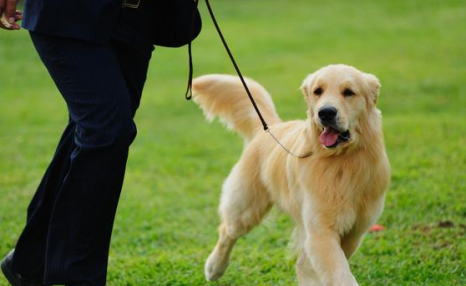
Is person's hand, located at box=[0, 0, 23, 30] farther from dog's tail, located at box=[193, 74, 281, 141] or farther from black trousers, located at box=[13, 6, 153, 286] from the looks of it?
dog's tail, located at box=[193, 74, 281, 141]

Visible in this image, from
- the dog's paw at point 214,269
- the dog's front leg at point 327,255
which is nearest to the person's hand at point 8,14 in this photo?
the dog's front leg at point 327,255

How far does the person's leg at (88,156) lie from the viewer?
11.2 ft

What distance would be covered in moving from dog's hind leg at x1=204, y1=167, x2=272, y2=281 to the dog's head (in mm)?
908

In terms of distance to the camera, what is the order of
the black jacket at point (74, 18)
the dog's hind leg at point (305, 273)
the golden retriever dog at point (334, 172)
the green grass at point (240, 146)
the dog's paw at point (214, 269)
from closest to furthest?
the black jacket at point (74, 18)
the golden retriever dog at point (334, 172)
the dog's hind leg at point (305, 273)
the dog's paw at point (214, 269)
the green grass at point (240, 146)

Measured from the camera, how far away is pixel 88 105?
11.2ft

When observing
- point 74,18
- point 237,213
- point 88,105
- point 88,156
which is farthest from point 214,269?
point 74,18

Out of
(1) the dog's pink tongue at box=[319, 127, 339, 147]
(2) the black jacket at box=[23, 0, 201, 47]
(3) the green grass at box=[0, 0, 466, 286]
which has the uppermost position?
(2) the black jacket at box=[23, 0, 201, 47]

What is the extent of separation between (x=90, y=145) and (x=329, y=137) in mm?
1319

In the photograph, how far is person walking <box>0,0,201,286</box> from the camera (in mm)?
3395

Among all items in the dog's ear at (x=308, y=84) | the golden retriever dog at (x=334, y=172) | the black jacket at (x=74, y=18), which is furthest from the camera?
the dog's ear at (x=308, y=84)

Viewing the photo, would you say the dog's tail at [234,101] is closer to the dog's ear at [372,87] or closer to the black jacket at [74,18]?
the dog's ear at [372,87]

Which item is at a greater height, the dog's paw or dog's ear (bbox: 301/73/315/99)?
dog's ear (bbox: 301/73/315/99)

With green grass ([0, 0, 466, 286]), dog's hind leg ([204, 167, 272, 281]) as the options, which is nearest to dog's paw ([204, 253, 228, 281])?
dog's hind leg ([204, 167, 272, 281])

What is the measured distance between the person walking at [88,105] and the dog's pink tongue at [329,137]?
1.07 meters
